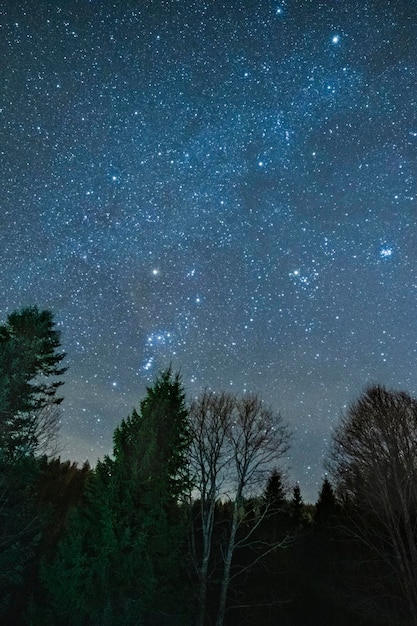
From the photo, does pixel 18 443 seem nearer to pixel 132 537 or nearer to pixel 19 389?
pixel 19 389

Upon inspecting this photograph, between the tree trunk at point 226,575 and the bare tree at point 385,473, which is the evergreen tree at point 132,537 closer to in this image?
the tree trunk at point 226,575

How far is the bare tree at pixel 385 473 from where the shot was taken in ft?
46.6

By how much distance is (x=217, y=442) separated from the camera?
59.2 feet

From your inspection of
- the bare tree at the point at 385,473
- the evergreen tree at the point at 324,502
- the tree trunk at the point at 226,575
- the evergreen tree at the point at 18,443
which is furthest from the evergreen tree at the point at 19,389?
the evergreen tree at the point at 324,502

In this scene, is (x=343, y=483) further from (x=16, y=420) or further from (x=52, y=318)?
(x=52, y=318)

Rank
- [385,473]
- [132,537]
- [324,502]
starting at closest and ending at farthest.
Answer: [132,537] → [385,473] → [324,502]

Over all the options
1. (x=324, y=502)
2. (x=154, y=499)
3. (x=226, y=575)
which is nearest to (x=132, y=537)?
(x=154, y=499)

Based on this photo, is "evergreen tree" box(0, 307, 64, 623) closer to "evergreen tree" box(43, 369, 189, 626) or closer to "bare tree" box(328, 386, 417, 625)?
"evergreen tree" box(43, 369, 189, 626)

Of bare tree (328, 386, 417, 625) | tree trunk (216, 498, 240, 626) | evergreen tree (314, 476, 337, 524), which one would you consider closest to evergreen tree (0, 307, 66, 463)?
tree trunk (216, 498, 240, 626)

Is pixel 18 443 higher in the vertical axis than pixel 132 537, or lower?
higher

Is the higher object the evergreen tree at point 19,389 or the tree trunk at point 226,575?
the evergreen tree at point 19,389

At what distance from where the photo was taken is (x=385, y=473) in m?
15.0

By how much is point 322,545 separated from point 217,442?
910 inches

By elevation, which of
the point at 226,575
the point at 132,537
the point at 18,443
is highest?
the point at 18,443
